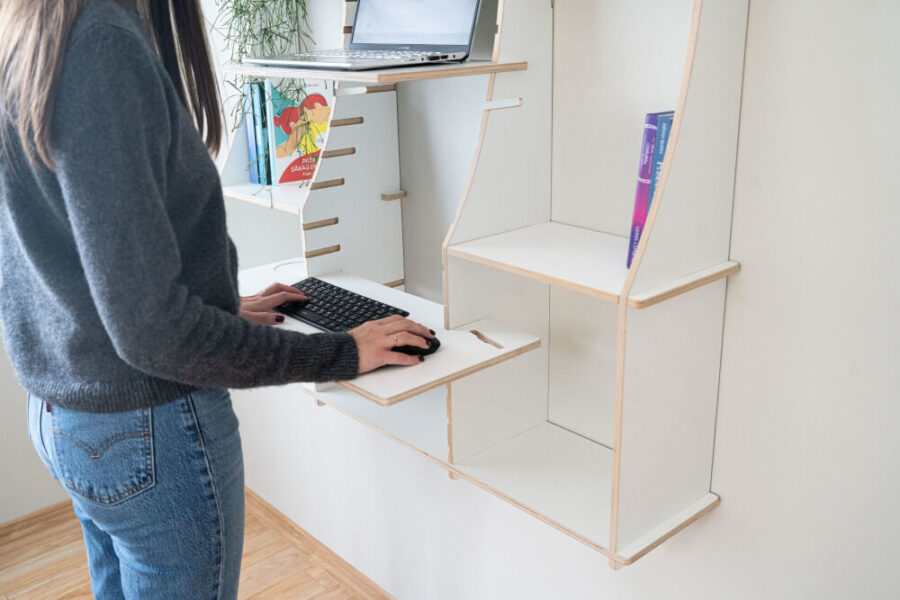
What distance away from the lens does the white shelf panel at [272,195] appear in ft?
5.99

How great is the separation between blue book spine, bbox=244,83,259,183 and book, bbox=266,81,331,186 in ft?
0.22

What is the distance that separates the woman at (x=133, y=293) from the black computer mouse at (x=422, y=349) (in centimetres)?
7

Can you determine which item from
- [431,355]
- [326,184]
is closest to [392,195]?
[326,184]

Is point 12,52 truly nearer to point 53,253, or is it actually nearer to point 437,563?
point 53,253

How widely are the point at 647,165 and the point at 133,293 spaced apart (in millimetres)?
724

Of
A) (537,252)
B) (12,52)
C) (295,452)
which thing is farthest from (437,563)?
(12,52)

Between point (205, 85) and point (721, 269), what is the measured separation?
30.9 inches

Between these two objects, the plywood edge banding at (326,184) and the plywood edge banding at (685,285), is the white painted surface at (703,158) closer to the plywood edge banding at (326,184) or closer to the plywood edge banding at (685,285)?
the plywood edge banding at (685,285)

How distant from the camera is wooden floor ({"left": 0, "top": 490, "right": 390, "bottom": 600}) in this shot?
2260 mm

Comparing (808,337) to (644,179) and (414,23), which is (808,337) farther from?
(414,23)

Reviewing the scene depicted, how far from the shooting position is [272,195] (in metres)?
1.90

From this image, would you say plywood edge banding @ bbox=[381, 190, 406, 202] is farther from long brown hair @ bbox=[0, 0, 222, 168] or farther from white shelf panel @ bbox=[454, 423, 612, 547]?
long brown hair @ bbox=[0, 0, 222, 168]

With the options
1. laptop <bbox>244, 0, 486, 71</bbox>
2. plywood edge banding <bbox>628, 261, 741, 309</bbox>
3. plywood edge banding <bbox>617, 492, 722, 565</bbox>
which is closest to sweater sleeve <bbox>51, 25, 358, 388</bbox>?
laptop <bbox>244, 0, 486, 71</bbox>

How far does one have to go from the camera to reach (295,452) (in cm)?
241
